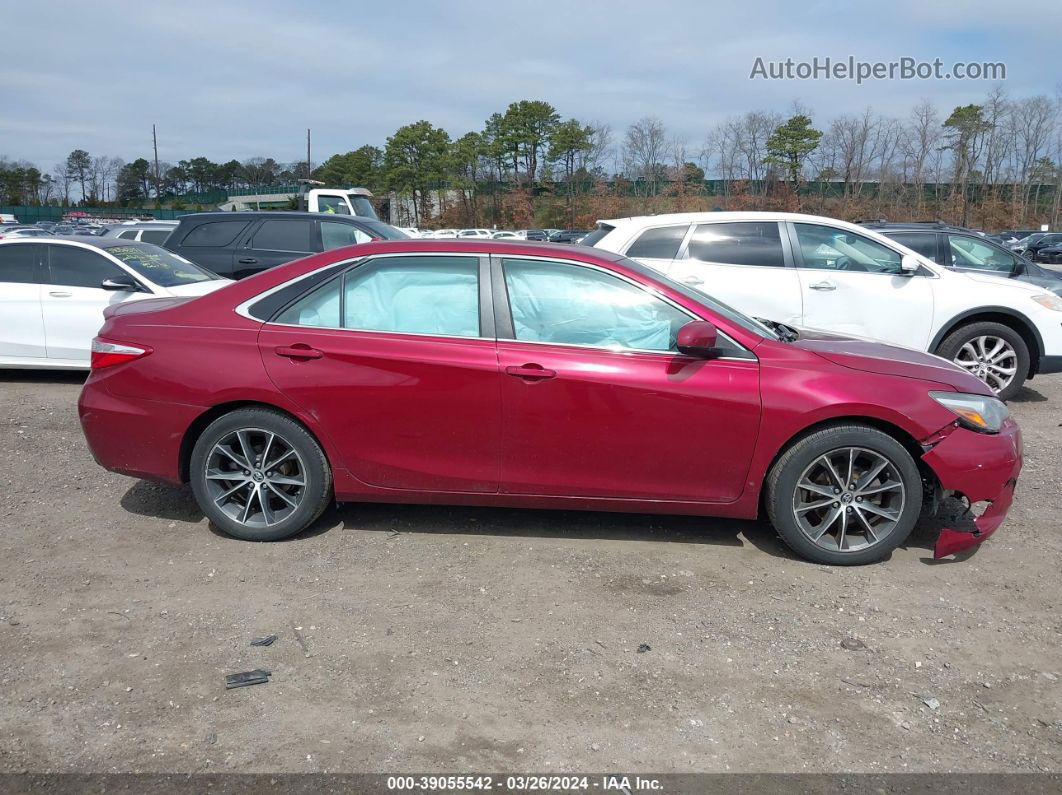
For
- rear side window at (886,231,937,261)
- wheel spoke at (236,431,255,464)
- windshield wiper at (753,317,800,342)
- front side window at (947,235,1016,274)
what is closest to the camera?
wheel spoke at (236,431,255,464)

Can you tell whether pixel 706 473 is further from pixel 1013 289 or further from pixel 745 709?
pixel 1013 289

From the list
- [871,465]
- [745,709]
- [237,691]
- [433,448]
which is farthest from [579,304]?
[237,691]

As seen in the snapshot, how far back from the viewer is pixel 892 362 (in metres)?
4.46

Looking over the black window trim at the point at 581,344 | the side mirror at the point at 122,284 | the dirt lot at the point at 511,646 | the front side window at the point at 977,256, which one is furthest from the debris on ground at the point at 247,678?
the front side window at the point at 977,256

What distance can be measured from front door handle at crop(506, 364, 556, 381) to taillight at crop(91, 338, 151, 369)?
203cm

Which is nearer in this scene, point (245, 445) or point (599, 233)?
point (245, 445)

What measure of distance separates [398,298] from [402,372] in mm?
471

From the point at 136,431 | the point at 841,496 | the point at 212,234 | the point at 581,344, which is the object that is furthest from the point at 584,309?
the point at 212,234

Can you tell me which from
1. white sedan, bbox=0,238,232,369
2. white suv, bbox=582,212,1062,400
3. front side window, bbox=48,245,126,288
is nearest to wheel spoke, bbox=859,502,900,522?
white suv, bbox=582,212,1062,400

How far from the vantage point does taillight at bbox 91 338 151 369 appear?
4.59 meters

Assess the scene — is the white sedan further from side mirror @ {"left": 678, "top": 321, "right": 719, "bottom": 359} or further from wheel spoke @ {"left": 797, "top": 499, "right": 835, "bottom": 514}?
wheel spoke @ {"left": 797, "top": 499, "right": 835, "bottom": 514}

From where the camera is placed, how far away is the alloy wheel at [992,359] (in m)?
8.06

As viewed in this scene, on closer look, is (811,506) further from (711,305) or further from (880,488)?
(711,305)

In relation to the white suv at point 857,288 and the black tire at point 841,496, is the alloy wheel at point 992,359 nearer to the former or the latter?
the white suv at point 857,288
